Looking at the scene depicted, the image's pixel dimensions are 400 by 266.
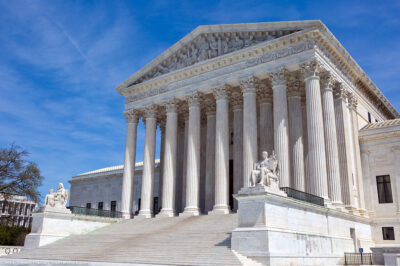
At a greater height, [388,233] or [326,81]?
[326,81]

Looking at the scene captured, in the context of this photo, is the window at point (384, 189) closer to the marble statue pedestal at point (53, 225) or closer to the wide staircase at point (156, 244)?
the wide staircase at point (156, 244)

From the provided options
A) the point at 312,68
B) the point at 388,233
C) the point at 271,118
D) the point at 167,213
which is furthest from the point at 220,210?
the point at 388,233

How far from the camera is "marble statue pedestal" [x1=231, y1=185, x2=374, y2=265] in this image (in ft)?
69.5

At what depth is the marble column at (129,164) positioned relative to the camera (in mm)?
41406

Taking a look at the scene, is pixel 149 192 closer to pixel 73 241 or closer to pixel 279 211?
pixel 73 241

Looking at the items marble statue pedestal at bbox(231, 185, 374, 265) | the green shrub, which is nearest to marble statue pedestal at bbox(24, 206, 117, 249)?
the green shrub

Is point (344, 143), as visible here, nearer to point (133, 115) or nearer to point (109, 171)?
point (133, 115)

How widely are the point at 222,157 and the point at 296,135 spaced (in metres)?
6.75

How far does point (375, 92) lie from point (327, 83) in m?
12.9

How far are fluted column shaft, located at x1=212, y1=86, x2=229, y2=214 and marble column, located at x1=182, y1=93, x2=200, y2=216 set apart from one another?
252 centimetres

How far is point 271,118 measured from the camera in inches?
1523

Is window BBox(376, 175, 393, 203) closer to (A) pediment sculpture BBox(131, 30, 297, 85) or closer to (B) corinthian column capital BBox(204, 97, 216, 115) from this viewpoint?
(A) pediment sculpture BBox(131, 30, 297, 85)

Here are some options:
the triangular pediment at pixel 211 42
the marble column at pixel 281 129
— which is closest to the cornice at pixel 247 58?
the triangular pediment at pixel 211 42

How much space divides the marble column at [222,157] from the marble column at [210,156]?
504 cm
